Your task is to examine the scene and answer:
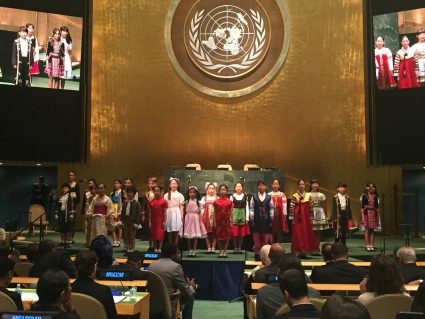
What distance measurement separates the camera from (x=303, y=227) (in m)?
9.98

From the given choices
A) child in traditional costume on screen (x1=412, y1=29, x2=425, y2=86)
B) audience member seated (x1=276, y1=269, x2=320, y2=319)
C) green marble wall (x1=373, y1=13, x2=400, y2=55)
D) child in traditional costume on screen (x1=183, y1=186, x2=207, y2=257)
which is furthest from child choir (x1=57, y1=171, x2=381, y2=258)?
audience member seated (x1=276, y1=269, x2=320, y2=319)

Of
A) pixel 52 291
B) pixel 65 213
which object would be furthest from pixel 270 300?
pixel 65 213

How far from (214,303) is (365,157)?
6.73 metres

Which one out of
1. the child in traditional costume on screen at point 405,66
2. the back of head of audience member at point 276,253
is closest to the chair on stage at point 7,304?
the back of head of audience member at point 276,253

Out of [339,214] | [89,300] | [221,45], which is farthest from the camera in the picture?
[221,45]

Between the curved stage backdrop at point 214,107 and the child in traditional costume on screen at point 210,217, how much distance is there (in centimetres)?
377

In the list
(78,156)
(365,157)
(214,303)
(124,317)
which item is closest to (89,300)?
(124,317)

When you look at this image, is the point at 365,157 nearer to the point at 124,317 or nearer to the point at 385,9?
the point at 385,9

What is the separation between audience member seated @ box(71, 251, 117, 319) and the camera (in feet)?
11.7

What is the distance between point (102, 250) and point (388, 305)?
2.64m

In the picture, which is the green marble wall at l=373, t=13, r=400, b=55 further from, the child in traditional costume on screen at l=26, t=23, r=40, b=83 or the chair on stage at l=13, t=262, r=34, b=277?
the chair on stage at l=13, t=262, r=34, b=277

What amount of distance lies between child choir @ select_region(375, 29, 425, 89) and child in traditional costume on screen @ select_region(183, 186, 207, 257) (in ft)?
18.7

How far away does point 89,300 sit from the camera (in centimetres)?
331

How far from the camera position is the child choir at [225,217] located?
998 cm
